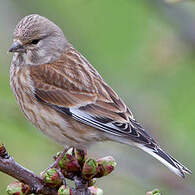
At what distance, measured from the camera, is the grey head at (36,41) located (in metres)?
5.44

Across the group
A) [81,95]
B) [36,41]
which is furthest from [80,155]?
[36,41]

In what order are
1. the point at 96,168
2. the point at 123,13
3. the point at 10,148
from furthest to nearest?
the point at 123,13 < the point at 10,148 < the point at 96,168

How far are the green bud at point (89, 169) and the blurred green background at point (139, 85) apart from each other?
1326mm

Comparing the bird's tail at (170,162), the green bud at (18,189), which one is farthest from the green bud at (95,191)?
the bird's tail at (170,162)

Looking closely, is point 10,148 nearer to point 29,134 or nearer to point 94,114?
point 29,134

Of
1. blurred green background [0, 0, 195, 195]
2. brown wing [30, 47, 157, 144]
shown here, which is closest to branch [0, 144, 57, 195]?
brown wing [30, 47, 157, 144]

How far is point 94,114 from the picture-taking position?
17.7 ft

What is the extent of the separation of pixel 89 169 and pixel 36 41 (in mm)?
1738

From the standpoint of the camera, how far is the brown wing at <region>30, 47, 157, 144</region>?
5.35 m

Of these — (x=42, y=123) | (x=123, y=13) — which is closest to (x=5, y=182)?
(x=42, y=123)

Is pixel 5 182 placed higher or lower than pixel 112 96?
lower

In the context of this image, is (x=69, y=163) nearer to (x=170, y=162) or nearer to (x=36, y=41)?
(x=170, y=162)

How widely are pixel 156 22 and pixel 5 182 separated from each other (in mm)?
2590

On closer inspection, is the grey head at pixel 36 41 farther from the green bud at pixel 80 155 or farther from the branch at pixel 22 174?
the branch at pixel 22 174
